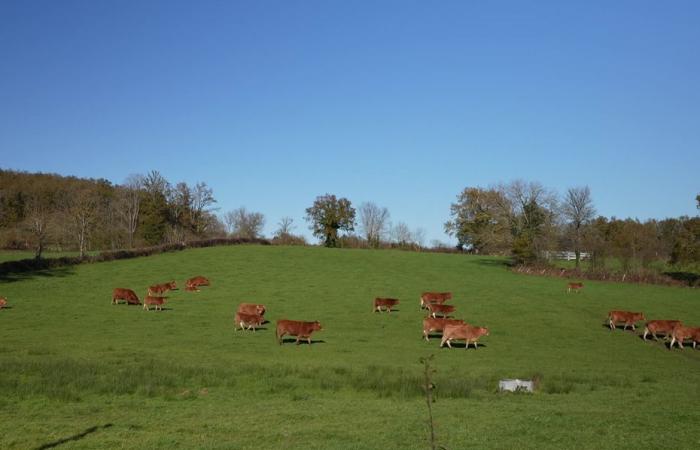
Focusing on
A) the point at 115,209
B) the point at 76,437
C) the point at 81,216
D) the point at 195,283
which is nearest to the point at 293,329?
the point at 76,437

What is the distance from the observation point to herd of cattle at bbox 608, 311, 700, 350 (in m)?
28.5

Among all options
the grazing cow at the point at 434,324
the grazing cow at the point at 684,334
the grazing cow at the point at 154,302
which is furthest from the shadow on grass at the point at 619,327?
the grazing cow at the point at 154,302

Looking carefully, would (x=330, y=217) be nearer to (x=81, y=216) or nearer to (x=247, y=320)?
(x=81, y=216)

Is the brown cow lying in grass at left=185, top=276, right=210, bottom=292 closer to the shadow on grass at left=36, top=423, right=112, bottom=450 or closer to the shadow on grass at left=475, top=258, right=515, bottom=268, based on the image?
the shadow on grass at left=36, top=423, right=112, bottom=450

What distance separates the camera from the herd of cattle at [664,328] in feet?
93.5

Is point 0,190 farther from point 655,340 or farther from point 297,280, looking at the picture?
point 655,340

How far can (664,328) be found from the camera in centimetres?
2975

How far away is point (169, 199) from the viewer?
10231cm

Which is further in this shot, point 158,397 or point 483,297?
point 483,297

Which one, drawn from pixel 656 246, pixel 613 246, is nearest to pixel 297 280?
pixel 613 246

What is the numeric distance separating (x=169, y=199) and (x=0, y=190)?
26399 millimetres

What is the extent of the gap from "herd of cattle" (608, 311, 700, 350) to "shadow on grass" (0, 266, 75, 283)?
40.3 m

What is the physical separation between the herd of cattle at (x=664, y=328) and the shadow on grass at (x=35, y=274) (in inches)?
1588

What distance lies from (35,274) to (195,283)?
43.7ft
